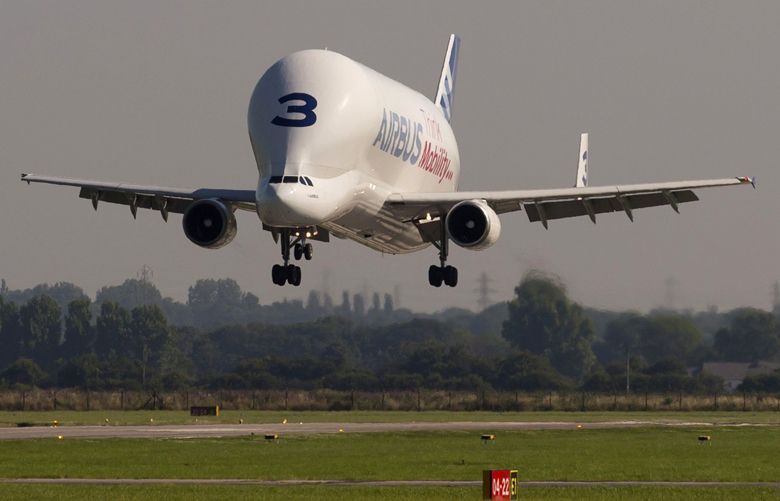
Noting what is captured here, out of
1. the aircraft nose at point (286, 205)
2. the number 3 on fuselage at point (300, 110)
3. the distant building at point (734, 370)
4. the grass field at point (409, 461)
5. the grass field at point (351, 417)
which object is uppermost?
the number 3 on fuselage at point (300, 110)

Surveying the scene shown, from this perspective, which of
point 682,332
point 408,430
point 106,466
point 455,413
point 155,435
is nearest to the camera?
point 106,466

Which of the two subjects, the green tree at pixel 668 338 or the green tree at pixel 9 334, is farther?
the green tree at pixel 9 334

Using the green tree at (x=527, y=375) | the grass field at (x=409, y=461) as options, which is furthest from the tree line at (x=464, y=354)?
the grass field at (x=409, y=461)

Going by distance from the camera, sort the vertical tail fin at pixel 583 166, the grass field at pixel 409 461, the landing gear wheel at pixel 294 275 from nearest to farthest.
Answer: the grass field at pixel 409 461, the landing gear wheel at pixel 294 275, the vertical tail fin at pixel 583 166

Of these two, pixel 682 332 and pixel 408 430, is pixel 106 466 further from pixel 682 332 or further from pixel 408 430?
pixel 682 332

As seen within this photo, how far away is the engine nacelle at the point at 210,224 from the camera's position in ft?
185

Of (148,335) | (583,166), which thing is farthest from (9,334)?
(583,166)

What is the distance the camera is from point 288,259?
197 ft

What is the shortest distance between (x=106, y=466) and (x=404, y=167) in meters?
18.8

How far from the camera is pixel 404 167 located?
5800 centimetres

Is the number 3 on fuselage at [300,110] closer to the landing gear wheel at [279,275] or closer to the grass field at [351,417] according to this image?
the landing gear wheel at [279,275]

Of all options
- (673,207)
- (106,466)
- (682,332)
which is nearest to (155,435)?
(106,466)

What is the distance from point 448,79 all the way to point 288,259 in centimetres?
2411

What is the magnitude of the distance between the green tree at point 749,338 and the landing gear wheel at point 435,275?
75.1 meters
